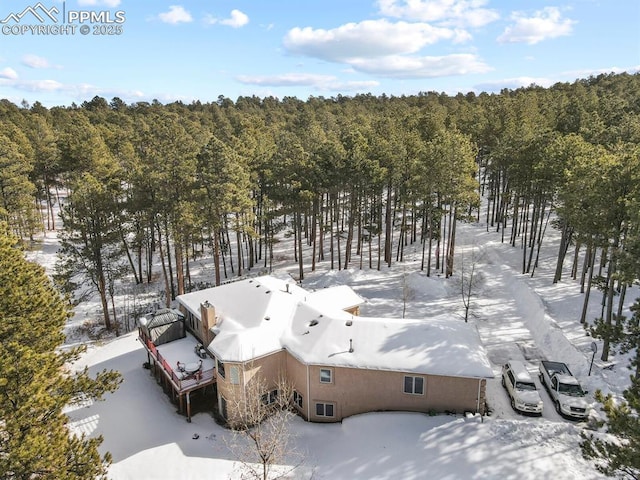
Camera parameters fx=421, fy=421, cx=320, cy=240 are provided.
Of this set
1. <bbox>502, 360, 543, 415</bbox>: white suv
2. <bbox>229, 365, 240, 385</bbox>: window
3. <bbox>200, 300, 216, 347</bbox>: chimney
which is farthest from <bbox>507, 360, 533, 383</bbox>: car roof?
<bbox>200, 300, 216, 347</bbox>: chimney

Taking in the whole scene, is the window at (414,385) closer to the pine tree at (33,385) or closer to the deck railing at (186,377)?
the deck railing at (186,377)

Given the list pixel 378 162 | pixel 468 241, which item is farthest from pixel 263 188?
pixel 468 241

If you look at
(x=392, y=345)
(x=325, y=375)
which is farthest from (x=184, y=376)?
(x=392, y=345)

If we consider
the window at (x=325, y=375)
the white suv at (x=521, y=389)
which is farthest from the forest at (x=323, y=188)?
the window at (x=325, y=375)

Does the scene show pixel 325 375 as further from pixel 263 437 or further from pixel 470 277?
pixel 470 277

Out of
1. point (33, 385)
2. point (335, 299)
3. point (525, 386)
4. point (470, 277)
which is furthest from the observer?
point (470, 277)

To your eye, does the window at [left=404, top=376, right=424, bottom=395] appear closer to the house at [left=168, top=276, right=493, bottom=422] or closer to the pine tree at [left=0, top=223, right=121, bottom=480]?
the house at [left=168, top=276, right=493, bottom=422]

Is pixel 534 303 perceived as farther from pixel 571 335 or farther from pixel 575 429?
pixel 575 429

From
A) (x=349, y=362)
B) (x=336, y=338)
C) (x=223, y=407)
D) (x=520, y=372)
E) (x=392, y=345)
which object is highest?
(x=336, y=338)
